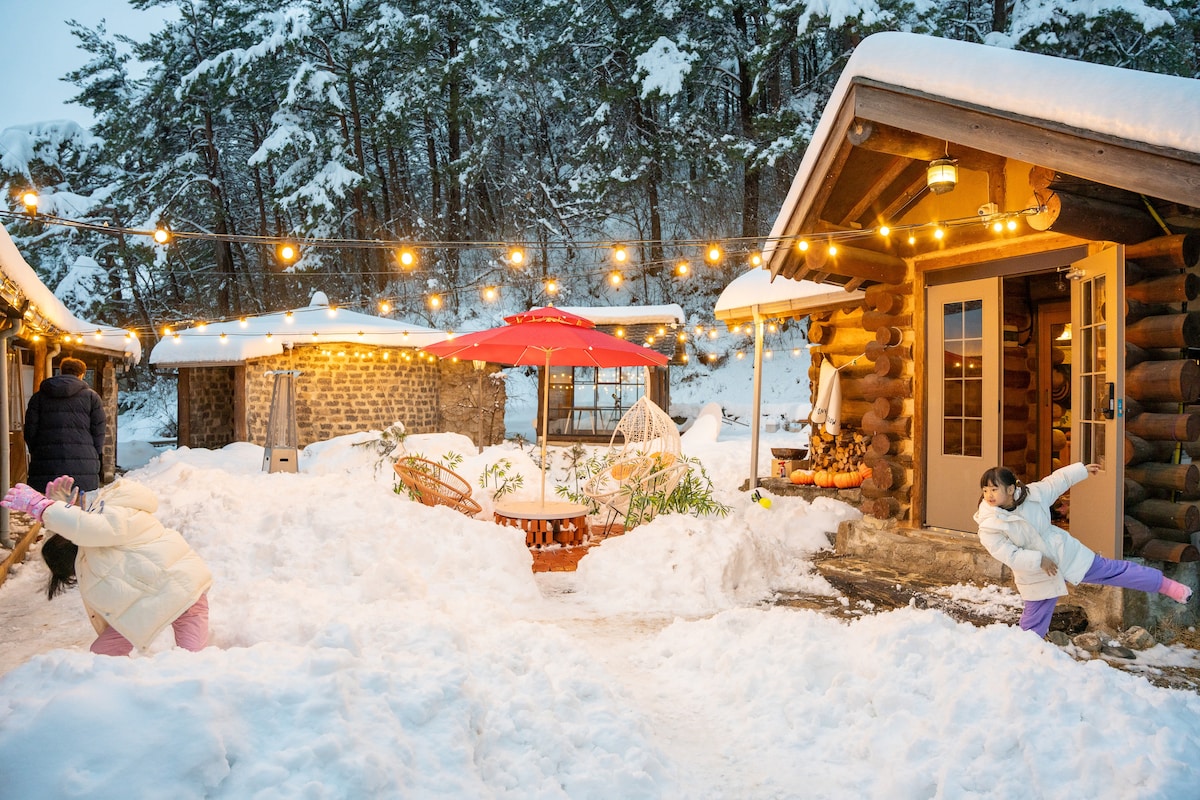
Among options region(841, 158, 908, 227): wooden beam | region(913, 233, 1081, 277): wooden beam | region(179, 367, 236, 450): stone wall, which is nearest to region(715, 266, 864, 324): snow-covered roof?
region(841, 158, 908, 227): wooden beam

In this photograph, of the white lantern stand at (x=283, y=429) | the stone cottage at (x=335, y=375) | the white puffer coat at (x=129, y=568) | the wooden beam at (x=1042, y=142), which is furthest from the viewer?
the stone cottage at (x=335, y=375)

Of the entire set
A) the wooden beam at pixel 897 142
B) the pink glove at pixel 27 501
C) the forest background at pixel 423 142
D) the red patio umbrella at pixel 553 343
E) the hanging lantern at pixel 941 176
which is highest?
the forest background at pixel 423 142

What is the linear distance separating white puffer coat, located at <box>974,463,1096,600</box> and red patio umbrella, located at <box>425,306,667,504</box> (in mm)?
3626

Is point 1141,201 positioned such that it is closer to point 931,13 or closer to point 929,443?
point 929,443

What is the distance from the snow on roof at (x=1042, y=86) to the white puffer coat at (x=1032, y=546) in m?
2.07

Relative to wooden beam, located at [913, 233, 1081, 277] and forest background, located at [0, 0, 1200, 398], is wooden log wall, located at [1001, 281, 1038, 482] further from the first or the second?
forest background, located at [0, 0, 1200, 398]

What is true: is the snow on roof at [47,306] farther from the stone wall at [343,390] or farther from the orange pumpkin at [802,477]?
the orange pumpkin at [802,477]

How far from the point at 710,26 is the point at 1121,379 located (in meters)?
20.1

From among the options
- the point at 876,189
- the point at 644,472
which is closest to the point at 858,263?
the point at 876,189

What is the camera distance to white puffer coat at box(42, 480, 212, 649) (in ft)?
10.8

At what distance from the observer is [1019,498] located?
160 inches

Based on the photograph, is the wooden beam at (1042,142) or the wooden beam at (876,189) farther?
the wooden beam at (876,189)

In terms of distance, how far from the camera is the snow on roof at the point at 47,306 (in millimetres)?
6949

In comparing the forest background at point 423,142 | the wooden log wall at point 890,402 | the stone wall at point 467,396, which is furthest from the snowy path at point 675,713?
the forest background at point 423,142
